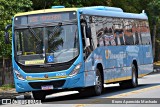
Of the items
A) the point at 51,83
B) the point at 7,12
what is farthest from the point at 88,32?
the point at 7,12

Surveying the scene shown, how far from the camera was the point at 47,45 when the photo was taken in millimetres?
17344

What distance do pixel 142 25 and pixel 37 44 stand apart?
30.8 ft

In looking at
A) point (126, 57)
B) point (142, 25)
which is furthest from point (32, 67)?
point (142, 25)

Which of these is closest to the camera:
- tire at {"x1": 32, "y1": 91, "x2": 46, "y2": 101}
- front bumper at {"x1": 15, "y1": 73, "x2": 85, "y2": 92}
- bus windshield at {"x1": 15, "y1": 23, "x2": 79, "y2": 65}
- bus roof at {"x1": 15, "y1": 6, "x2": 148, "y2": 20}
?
front bumper at {"x1": 15, "y1": 73, "x2": 85, "y2": 92}

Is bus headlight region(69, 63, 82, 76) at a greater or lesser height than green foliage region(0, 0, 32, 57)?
lesser

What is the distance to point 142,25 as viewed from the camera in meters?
25.5

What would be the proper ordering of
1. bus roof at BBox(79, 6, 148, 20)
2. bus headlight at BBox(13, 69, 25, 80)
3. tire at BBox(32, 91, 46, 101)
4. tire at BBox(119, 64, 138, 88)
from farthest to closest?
tire at BBox(119, 64, 138, 88) → tire at BBox(32, 91, 46, 101) → bus roof at BBox(79, 6, 148, 20) → bus headlight at BBox(13, 69, 25, 80)

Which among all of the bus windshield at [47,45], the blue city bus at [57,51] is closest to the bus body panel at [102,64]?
the blue city bus at [57,51]

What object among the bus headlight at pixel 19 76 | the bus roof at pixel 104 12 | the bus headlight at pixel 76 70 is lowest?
the bus headlight at pixel 19 76

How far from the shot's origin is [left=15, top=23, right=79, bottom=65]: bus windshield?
17203 millimetres

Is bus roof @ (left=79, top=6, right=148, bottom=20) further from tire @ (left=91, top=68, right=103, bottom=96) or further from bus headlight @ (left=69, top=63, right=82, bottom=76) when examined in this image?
tire @ (left=91, top=68, right=103, bottom=96)

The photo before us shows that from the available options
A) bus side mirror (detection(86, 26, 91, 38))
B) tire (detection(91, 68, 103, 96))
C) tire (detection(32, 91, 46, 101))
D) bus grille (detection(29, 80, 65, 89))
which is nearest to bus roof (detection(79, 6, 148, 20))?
bus side mirror (detection(86, 26, 91, 38))

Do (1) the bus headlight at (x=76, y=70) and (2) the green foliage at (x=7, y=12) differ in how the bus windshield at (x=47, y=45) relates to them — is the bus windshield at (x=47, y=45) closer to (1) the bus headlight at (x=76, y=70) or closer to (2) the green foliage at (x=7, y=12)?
(1) the bus headlight at (x=76, y=70)

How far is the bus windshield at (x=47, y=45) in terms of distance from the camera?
17203mm
